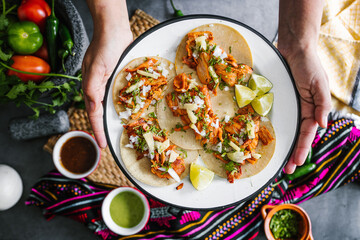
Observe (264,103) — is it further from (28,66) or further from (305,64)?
(28,66)

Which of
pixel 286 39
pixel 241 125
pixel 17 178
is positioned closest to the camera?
pixel 241 125

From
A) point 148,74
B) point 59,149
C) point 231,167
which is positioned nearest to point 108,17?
point 148,74

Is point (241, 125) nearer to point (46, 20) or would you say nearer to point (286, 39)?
point (286, 39)

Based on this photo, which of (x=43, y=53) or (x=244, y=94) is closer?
(x=244, y=94)

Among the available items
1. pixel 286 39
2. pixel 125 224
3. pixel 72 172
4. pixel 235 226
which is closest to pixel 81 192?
pixel 72 172

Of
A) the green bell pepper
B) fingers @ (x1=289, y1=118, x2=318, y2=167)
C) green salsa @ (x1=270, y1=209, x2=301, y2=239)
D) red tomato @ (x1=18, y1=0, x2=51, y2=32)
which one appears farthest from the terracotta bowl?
red tomato @ (x1=18, y1=0, x2=51, y2=32)

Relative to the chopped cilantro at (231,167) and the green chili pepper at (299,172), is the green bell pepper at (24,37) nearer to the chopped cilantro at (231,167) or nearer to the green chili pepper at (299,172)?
the chopped cilantro at (231,167)
